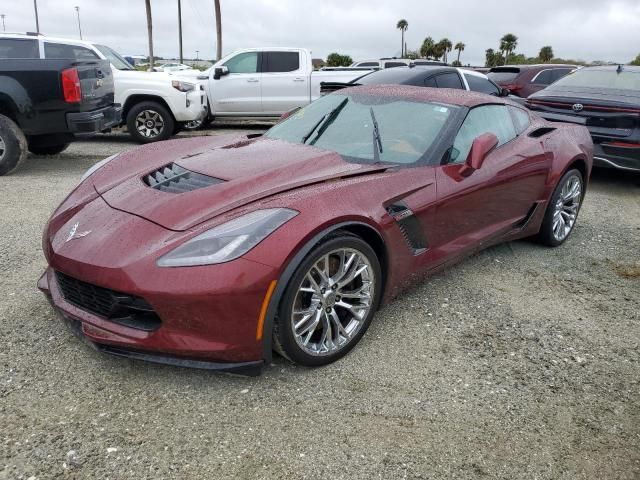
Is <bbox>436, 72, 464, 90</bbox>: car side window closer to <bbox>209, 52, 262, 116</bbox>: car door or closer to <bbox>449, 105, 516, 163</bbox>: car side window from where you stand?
<bbox>449, 105, 516, 163</bbox>: car side window

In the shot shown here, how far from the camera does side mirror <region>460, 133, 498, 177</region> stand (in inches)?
130

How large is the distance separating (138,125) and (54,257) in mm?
7194

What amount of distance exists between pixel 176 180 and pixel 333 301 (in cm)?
111

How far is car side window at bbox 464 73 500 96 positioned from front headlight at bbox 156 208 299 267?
680cm

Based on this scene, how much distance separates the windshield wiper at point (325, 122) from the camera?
365 cm

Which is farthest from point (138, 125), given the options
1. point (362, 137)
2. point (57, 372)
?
point (57, 372)

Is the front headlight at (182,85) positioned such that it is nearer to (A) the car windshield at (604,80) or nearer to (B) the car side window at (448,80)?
(B) the car side window at (448,80)

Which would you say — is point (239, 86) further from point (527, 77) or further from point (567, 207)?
point (567, 207)

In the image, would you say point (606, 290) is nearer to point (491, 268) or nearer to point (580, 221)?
point (491, 268)

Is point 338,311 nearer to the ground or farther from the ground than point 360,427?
farther from the ground

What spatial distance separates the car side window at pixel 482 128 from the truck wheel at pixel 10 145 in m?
5.33

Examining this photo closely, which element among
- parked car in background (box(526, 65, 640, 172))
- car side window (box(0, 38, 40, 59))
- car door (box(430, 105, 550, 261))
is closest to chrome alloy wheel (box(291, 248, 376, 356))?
car door (box(430, 105, 550, 261))

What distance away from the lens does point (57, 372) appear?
2.62 metres

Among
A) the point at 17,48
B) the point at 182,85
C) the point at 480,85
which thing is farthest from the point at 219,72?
the point at 480,85
